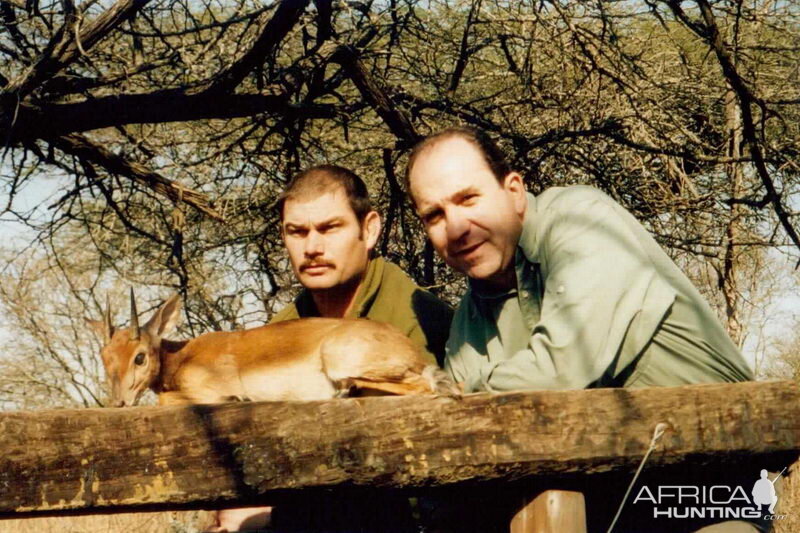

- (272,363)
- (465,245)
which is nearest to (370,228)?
(272,363)

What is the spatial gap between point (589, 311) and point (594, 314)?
0.06 feet

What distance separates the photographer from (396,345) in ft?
12.2

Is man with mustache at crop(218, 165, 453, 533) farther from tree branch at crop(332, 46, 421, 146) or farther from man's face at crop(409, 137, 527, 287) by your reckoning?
tree branch at crop(332, 46, 421, 146)

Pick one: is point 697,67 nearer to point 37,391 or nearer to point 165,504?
point 165,504

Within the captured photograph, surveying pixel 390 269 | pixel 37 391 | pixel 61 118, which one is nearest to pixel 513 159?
pixel 390 269

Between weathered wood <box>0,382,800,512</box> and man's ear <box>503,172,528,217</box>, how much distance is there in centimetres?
109

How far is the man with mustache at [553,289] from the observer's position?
283 cm

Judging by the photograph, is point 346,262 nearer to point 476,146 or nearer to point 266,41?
point 476,146

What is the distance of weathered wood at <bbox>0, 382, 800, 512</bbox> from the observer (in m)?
2.31

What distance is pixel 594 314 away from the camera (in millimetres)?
2803

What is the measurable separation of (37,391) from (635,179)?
9387mm

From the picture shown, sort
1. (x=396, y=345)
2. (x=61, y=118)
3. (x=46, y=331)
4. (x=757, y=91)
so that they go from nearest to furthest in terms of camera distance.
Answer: (x=396, y=345) → (x=61, y=118) → (x=757, y=91) → (x=46, y=331)

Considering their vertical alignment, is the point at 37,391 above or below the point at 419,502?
above

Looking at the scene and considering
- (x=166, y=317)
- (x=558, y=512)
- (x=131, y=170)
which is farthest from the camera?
(x=131, y=170)
